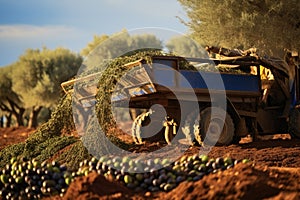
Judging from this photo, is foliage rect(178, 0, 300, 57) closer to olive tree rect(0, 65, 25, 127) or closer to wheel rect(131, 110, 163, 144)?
wheel rect(131, 110, 163, 144)

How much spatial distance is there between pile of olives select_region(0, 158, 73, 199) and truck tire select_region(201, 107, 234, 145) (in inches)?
223

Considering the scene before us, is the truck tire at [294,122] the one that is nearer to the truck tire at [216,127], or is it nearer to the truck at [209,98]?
the truck at [209,98]

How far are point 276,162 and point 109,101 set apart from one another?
3776 millimetres

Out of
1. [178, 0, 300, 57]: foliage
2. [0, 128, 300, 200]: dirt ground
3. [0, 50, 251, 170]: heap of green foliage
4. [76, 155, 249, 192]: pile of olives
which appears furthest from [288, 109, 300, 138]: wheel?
[76, 155, 249, 192]: pile of olives

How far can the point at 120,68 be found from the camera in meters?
11.6

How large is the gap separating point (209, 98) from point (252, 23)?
7056mm

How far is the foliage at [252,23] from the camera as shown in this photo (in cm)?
1883

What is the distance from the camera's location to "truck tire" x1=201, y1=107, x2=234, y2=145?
12.5m

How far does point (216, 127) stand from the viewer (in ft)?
41.8

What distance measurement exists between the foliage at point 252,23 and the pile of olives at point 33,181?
42.0 ft

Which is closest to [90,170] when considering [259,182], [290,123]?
[259,182]

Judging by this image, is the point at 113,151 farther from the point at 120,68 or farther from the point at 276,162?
the point at 276,162

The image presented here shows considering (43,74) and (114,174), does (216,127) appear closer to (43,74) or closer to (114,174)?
(114,174)

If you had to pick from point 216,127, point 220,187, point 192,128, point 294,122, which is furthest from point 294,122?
point 220,187
